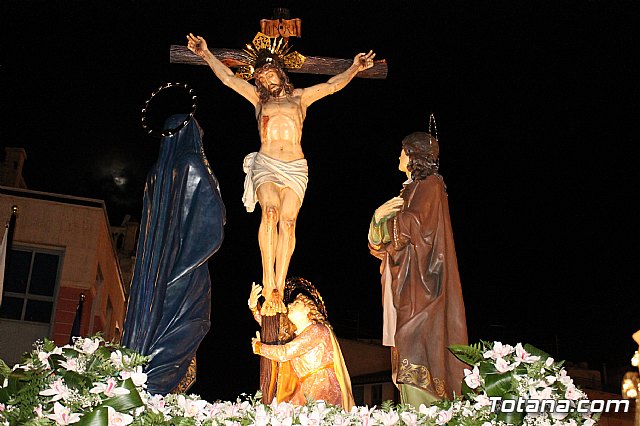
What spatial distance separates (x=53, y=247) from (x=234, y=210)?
16.9 ft

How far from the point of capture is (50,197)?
61.4 feet

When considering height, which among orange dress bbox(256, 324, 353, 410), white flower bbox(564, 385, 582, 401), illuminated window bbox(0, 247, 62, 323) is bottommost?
white flower bbox(564, 385, 582, 401)

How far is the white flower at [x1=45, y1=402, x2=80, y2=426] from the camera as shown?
4.18 m

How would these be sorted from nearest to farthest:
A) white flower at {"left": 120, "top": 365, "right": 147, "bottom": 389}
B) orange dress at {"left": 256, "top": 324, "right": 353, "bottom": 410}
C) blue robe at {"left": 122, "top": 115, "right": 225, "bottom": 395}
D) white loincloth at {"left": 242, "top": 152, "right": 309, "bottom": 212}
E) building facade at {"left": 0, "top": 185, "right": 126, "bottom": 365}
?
white flower at {"left": 120, "top": 365, "right": 147, "bottom": 389}
blue robe at {"left": 122, "top": 115, "right": 225, "bottom": 395}
orange dress at {"left": 256, "top": 324, "right": 353, "bottom": 410}
white loincloth at {"left": 242, "top": 152, "right": 309, "bottom": 212}
building facade at {"left": 0, "top": 185, "right": 126, "bottom": 365}

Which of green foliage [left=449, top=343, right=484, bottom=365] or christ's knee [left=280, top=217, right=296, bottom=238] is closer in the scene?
green foliage [left=449, top=343, right=484, bottom=365]

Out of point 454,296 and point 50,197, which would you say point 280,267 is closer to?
point 454,296

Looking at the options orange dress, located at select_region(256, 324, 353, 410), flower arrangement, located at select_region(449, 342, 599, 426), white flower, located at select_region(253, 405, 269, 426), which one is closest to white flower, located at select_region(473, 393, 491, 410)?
flower arrangement, located at select_region(449, 342, 599, 426)

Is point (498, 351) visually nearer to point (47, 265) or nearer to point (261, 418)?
point (261, 418)

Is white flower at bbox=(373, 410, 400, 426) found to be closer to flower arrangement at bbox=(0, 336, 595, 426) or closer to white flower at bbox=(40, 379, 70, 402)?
flower arrangement at bbox=(0, 336, 595, 426)

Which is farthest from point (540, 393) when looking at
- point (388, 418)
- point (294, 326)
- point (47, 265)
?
point (47, 265)

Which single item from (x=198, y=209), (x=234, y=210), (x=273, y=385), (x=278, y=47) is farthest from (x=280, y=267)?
(x=234, y=210)

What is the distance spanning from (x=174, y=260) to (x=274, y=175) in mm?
2255

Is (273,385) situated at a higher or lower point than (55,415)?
higher

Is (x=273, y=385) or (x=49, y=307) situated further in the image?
(x=49, y=307)
